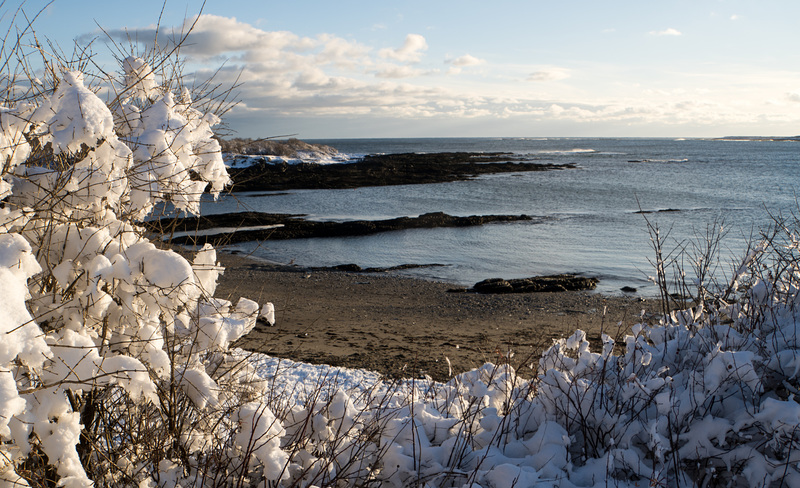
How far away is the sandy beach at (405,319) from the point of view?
30.4 ft

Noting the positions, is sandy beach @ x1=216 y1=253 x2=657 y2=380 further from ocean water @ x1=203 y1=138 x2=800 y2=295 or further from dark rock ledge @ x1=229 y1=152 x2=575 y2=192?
dark rock ledge @ x1=229 y1=152 x2=575 y2=192

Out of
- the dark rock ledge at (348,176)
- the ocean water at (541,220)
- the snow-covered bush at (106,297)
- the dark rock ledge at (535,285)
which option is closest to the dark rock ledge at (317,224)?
the ocean water at (541,220)

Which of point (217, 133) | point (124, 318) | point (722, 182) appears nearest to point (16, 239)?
point (124, 318)

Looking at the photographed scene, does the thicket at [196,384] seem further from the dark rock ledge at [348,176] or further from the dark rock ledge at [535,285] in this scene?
the dark rock ledge at [348,176]

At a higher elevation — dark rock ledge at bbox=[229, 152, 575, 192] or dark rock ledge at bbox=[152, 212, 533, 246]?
dark rock ledge at bbox=[229, 152, 575, 192]

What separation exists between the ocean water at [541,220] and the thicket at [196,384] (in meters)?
1.76

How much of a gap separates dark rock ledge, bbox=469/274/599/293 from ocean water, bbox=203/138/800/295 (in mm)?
593

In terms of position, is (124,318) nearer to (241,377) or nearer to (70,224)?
(70,224)

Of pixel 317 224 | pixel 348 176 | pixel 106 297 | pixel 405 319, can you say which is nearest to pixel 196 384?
pixel 106 297

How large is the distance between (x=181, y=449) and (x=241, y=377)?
0.59m

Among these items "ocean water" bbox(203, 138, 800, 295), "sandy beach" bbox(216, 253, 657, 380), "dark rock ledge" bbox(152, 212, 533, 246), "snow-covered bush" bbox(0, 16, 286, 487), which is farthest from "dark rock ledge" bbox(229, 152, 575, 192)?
"snow-covered bush" bbox(0, 16, 286, 487)

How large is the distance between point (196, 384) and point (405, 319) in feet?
31.4

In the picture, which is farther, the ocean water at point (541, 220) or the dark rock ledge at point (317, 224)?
the dark rock ledge at point (317, 224)

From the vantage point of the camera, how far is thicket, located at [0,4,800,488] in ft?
8.73
